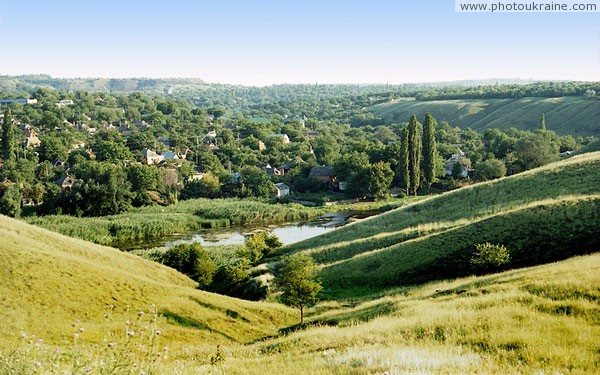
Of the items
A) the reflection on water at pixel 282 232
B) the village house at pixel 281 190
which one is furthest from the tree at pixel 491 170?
the village house at pixel 281 190

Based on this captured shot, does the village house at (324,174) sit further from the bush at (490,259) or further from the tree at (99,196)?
the bush at (490,259)

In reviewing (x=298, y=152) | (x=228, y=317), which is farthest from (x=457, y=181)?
(x=228, y=317)

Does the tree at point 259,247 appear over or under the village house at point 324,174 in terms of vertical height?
under

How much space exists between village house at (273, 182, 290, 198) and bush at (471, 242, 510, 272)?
63006mm

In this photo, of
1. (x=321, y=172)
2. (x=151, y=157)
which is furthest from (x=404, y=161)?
(x=151, y=157)

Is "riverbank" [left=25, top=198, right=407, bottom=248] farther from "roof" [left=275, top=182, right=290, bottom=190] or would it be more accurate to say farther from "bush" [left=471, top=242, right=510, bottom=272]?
"bush" [left=471, top=242, right=510, bottom=272]

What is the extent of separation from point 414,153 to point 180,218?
40.1m

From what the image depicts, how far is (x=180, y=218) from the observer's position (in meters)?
70.2

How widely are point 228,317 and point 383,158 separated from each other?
79109 millimetres

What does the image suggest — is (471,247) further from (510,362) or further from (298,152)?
(298,152)

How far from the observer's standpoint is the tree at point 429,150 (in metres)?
82.4

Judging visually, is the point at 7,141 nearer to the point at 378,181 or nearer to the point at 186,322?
the point at 378,181

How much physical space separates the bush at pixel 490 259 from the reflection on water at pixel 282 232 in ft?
106

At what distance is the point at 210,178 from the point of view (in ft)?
301
